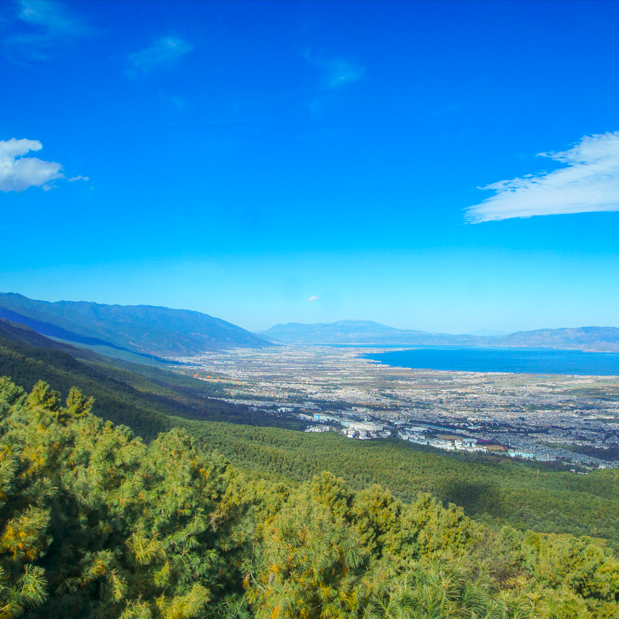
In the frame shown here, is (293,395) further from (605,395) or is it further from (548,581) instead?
(548,581)

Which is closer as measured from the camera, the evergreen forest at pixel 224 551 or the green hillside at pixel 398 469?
the evergreen forest at pixel 224 551

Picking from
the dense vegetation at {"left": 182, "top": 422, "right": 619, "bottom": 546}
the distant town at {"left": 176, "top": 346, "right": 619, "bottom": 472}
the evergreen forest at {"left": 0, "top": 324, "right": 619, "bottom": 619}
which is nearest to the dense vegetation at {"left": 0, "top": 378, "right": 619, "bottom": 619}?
the evergreen forest at {"left": 0, "top": 324, "right": 619, "bottom": 619}

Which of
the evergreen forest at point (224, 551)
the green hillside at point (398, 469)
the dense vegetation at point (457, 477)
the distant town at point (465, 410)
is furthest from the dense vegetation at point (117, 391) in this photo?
the evergreen forest at point (224, 551)

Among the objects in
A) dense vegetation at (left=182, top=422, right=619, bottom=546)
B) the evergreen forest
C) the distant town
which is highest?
the evergreen forest

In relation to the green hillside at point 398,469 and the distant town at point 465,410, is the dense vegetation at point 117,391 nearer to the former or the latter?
the green hillside at point 398,469

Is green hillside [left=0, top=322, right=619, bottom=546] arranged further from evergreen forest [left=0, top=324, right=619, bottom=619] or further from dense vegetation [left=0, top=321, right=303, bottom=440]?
evergreen forest [left=0, top=324, right=619, bottom=619]

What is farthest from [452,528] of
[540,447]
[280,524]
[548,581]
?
[540,447]

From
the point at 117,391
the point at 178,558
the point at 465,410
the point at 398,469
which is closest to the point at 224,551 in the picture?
the point at 178,558

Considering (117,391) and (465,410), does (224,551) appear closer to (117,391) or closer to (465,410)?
(117,391)
